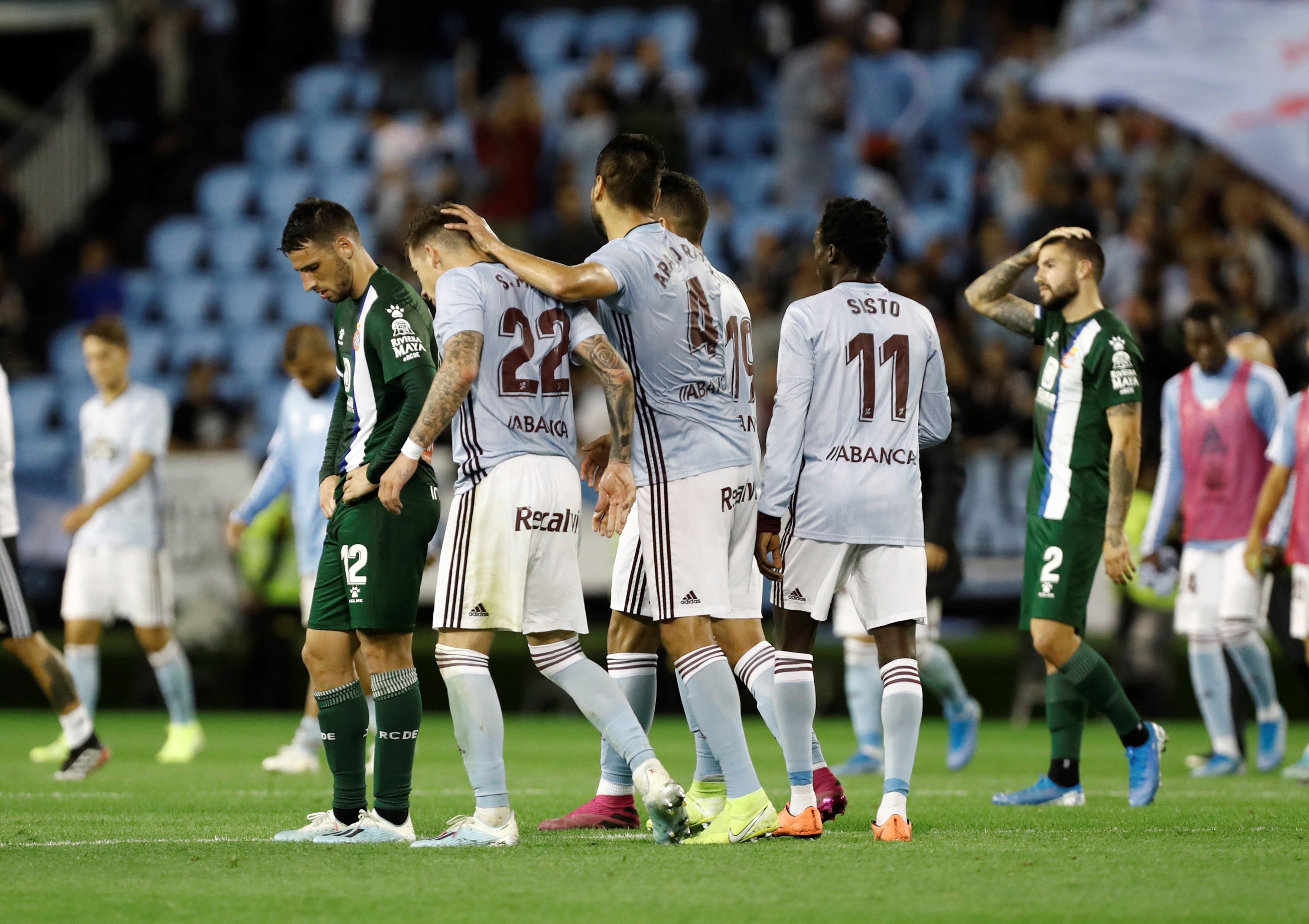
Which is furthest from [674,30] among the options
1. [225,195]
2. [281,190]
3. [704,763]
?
[704,763]

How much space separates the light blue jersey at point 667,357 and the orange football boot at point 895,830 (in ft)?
4.61

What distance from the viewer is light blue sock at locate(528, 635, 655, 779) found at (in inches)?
254

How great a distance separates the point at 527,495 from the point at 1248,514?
5.73 metres

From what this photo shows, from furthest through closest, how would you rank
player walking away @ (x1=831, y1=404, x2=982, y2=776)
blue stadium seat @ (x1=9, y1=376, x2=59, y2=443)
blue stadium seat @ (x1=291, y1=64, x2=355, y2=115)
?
blue stadium seat @ (x1=291, y1=64, x2=355, y2=115) → blue stadium seat @ (x1=9, y1=376, x2=59, y2=443) → player walking away @ (x1=831, y1=404, x2=982, y2=776)

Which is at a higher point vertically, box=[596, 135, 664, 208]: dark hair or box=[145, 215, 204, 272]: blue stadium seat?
box=[145, 215, 204, 272]: blue stadium seat

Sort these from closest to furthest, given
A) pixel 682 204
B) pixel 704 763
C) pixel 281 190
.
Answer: pixel 704 763, pixel 682 204, pixel 281 190

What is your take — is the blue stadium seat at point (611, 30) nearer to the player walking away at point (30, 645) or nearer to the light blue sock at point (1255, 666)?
the player walking away at point (30, 645)

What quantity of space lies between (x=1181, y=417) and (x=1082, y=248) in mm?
2996

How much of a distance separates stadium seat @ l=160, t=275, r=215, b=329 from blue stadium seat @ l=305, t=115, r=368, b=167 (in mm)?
2144

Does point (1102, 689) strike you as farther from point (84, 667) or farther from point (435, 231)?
point (84, 667)

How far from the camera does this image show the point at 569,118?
19891mm

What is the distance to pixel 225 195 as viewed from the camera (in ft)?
71.2

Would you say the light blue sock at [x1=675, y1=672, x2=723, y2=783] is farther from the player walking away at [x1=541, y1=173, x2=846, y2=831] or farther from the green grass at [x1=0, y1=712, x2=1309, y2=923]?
the green grass at [x1=0, y1=712, x2=1309, y2=923]

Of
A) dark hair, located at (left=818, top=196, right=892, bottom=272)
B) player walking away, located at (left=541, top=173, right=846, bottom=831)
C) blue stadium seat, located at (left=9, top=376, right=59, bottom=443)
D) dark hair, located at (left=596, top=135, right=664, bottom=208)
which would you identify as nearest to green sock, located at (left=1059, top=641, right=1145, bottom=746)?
player walking away, located at (left=541, top=173, right=846, bottom=831)
